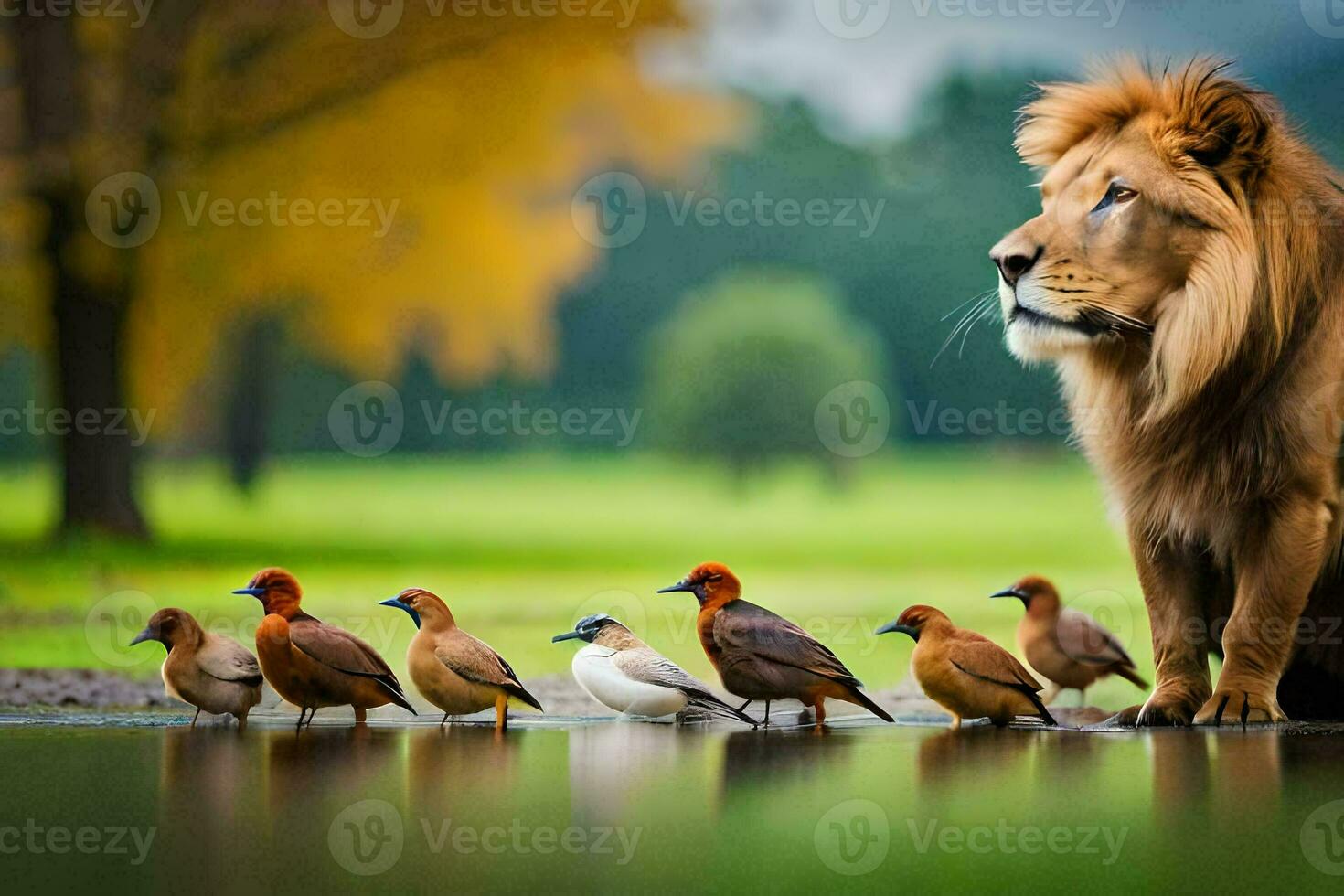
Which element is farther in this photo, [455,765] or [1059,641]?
[1059,641]

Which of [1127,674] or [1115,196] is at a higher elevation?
[1115,196]

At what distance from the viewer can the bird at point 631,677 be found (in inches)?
98.9

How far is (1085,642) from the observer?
2.70m

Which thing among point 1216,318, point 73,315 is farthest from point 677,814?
point 73,315

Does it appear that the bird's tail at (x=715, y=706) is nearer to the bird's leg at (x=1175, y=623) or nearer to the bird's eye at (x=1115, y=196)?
the bird's leg at (x=1175, y=623)

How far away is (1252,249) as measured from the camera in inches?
90.1

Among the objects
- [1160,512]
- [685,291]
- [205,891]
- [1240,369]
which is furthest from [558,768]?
[685,291]

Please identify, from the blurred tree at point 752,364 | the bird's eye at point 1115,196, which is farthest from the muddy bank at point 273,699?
the blurred tree at point 752,364

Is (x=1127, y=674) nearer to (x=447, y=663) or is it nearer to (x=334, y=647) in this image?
(x=447, y=663)

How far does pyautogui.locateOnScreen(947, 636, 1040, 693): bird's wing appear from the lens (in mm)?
2473

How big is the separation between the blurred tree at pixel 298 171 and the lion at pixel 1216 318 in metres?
2.66

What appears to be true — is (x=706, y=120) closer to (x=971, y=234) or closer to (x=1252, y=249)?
(x=971, y=234)

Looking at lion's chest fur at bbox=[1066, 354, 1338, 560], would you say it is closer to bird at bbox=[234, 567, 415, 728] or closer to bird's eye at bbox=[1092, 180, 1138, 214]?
bird's eye at bbox=[1092, 180, 1138, 214]

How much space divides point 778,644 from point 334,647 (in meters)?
0.74
